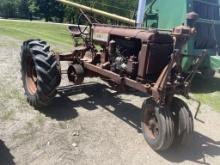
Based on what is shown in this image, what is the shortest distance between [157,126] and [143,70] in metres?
0.84

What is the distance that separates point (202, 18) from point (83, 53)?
3441mm

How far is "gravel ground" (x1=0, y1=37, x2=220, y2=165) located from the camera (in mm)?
4562

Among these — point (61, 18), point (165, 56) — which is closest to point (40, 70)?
point (165, 56)

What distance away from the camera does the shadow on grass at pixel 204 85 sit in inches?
331

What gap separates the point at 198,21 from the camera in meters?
8.15

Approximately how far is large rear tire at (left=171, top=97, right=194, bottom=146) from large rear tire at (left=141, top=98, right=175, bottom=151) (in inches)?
6.2

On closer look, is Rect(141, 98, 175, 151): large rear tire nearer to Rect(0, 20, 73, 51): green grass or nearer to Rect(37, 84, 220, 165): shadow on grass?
Rect(37, 84, 220, 165): shadow on grass

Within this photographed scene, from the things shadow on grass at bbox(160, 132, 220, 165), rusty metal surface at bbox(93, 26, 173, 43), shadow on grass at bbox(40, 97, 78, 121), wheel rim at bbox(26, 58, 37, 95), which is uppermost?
rusty metal surface at bbox(93, 26, 173, 43)

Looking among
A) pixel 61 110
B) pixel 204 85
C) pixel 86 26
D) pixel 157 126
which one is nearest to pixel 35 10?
pixel 204 85

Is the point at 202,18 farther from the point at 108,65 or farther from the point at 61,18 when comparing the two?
the point at 61,18

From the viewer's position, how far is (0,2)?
2479 inches

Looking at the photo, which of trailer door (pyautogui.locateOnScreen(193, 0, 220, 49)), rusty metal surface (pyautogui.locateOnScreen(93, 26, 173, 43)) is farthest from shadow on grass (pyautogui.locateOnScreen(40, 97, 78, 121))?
trailer door (pyautogui.locateOnScreen(193, 0, 220, 49))

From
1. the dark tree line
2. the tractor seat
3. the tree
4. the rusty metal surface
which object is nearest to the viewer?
the rusty metal surface

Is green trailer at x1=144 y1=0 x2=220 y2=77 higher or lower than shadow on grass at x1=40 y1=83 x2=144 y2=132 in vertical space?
higher
